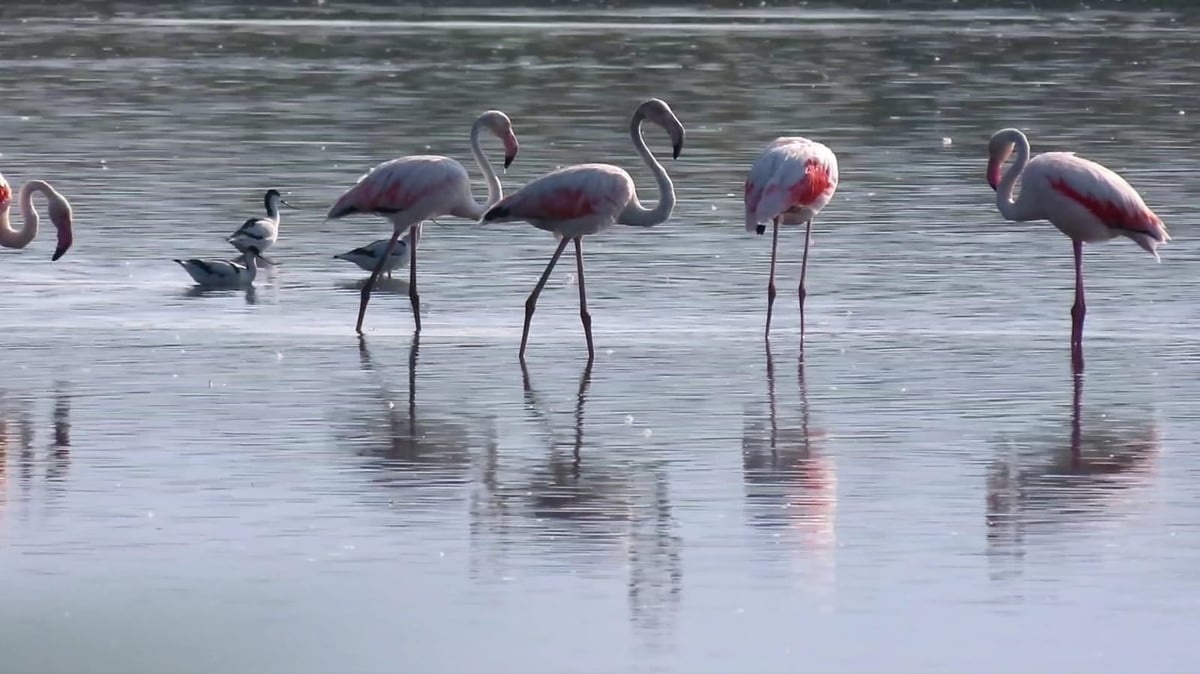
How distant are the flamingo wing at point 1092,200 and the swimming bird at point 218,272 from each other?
16.4 ft

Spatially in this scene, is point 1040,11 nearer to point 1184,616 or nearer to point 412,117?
point 412,117

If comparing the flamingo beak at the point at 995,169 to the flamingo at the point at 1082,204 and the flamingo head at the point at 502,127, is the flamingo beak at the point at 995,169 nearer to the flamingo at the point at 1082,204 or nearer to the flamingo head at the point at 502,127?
the flamingo at the point at 1082,204

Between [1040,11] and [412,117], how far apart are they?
28.5 m

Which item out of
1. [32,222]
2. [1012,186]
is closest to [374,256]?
[32,222]

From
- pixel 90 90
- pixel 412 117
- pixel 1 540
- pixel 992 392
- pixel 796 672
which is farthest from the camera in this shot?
pixel 90 90

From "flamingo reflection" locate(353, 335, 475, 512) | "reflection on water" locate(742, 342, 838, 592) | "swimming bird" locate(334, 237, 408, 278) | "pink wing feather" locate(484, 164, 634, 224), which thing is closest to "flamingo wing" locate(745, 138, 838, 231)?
"pink wing feather" locate(484, 164, 634, 224)

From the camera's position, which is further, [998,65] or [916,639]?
[998,65]

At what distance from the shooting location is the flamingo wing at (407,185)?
46.5ft

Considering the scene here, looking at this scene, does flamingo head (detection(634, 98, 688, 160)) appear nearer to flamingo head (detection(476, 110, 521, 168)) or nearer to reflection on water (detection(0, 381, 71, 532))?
flamingo head (detection(476, 110, 521, 168))

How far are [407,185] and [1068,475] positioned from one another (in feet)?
18.5

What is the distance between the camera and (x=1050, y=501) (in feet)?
29.9

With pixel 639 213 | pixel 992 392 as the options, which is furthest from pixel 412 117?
pixel 992 392

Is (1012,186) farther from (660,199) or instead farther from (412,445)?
(412,445)

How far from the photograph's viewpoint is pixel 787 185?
13.9m
